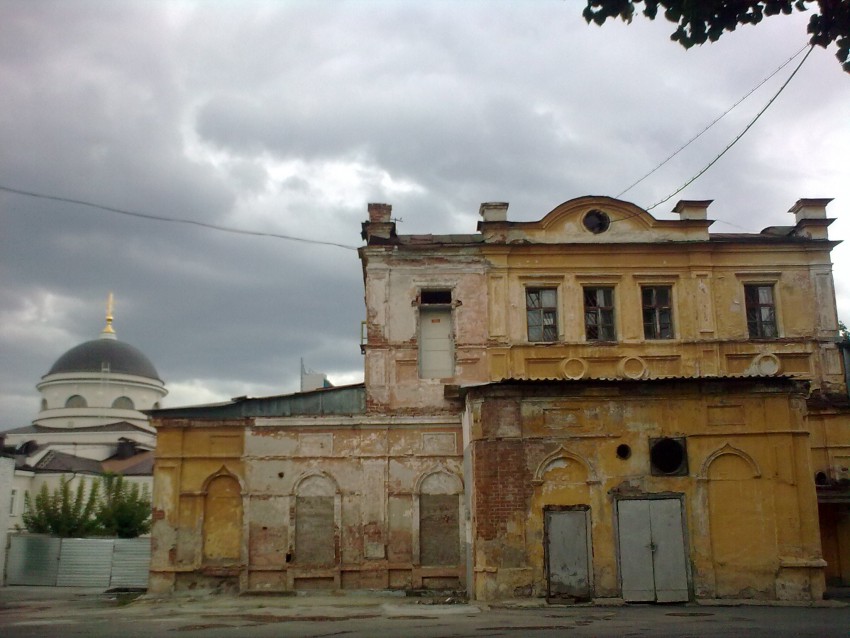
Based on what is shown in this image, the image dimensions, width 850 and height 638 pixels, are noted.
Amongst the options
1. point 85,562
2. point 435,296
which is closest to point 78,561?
point 85,562

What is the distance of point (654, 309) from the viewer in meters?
23.0

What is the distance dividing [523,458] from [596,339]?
702 centimetres

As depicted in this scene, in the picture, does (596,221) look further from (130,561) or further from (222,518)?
(130,561)

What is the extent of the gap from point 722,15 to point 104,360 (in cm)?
4846

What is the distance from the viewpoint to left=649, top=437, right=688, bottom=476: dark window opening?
16.8 metres

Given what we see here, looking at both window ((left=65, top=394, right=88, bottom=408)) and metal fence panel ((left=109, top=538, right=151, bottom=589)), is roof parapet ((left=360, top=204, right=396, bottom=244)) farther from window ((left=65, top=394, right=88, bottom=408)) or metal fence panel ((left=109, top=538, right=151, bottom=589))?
window ((left=65, top=394, right=88, bottom=408))

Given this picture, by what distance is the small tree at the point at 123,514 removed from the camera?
108ft

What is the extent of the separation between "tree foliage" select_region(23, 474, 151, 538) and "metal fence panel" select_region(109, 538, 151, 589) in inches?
113

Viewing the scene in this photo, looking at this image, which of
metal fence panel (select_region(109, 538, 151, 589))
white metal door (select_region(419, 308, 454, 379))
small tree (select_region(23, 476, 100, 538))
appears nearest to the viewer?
white metal door (select_region(419, 308, 454, 379))

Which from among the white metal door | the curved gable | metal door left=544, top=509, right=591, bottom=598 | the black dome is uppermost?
the black dome

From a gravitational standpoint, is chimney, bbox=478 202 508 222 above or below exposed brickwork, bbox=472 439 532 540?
above

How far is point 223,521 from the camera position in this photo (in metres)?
21.7

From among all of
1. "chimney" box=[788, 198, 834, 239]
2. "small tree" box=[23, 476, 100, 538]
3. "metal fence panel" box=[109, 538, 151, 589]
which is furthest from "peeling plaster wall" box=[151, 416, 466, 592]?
"small tree" box=[23, 476, 100, 538]

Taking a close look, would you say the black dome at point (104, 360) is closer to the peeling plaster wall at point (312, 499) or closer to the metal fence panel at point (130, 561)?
the metal fence panel at point (130, 561)
